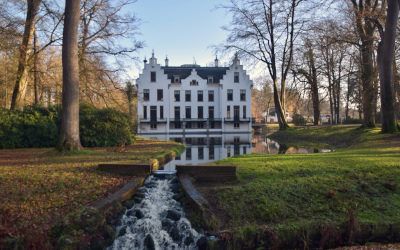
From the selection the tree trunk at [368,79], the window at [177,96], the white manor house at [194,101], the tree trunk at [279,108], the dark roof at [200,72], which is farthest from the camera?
the dark roof at [200,72]

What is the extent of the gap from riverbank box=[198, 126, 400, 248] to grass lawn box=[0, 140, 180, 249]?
259 cm

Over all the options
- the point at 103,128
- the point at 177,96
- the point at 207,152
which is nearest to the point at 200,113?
the point at 177,96

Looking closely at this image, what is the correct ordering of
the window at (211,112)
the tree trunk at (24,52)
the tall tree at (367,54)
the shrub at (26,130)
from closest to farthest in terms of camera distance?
the shrub at (26,130) < the tree trunk at (24,52) < the tall tree at (367,54) < the window at (211,112)

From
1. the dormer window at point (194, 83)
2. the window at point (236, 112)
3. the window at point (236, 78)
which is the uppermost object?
the window at point (236, 78)

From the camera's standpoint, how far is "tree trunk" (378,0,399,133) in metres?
19.7

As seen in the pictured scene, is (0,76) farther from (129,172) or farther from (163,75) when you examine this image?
(163,75)

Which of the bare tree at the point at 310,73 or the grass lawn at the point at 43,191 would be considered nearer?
the grass lawn at the point at 43,191

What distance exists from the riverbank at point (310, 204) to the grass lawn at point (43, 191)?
2.59 m

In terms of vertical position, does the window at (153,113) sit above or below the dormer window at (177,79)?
below

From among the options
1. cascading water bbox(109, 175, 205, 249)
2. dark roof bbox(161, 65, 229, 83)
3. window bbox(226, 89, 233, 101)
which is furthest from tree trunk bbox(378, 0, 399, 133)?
dark roof bbox(161, 65, 229, 83)

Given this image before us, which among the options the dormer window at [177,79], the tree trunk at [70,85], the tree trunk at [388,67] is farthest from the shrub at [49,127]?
the dormer window at [177,79]

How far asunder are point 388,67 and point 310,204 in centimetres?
1523

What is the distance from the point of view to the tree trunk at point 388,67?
1966cm

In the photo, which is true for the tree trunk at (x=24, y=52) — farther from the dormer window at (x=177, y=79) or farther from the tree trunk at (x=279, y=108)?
the dormer window at (x=177, y=79)
